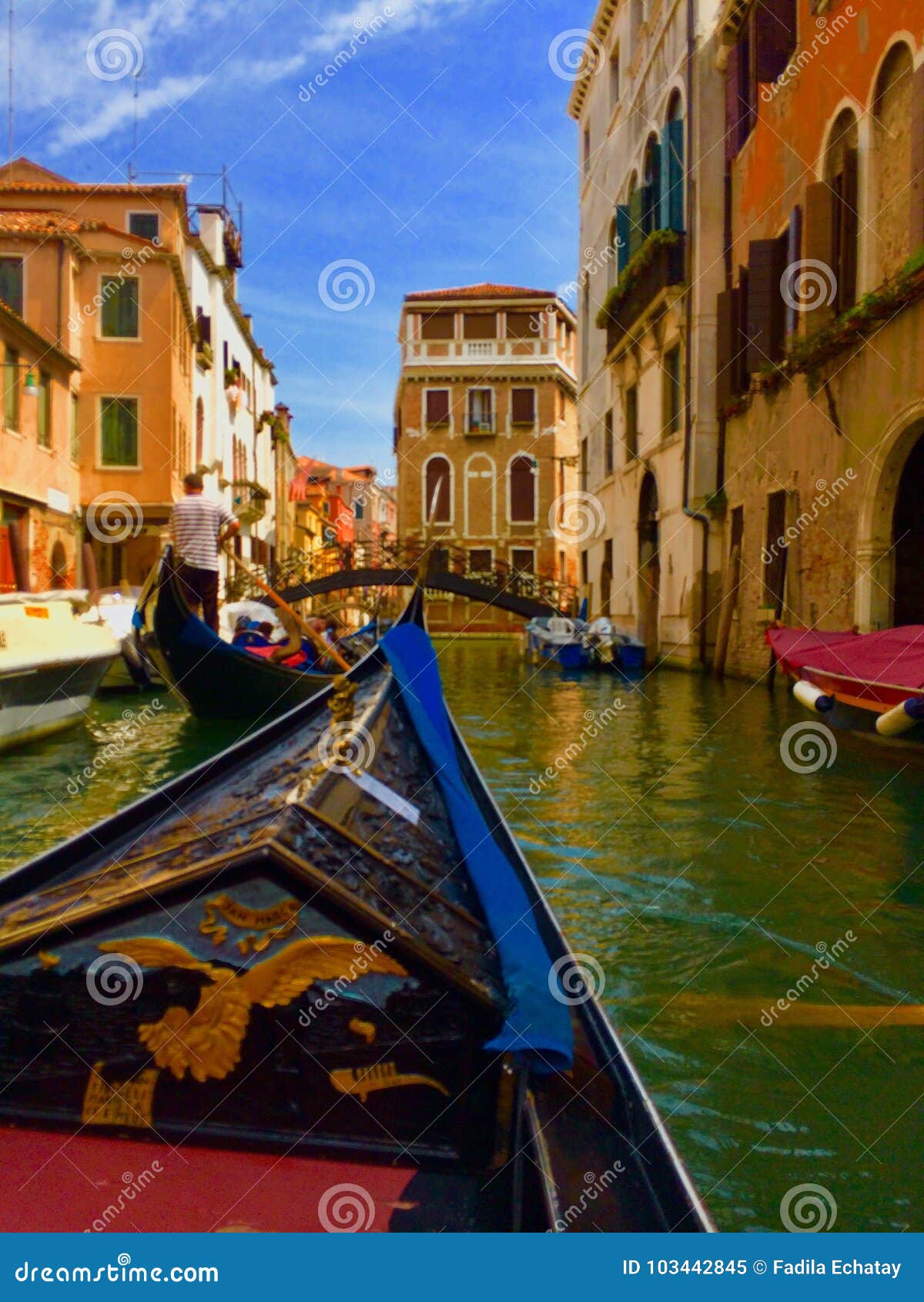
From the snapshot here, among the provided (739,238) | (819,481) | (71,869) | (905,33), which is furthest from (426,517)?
(71,869)

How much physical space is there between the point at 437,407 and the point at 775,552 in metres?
18.3

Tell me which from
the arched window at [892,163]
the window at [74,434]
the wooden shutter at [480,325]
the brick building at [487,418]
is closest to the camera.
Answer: the arched window at [892,163]

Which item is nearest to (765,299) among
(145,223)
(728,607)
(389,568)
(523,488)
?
(728,607)

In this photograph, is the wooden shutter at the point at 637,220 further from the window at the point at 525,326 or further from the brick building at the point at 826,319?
the window at the point at 525,326

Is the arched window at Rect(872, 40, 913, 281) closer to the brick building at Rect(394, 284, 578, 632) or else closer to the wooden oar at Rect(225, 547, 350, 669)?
the wooden oar at Rect(225, 547, 350, 669)

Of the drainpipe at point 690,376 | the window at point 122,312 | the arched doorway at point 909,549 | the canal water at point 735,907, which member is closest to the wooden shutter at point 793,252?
the arched doorway at point 909,549

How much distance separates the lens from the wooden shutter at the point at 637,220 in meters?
13.0

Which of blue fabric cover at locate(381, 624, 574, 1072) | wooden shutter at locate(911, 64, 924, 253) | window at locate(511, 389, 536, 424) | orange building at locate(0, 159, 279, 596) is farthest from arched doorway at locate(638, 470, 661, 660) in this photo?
window at locate(511, 389, 536, 424)

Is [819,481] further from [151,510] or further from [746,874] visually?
[151,510]

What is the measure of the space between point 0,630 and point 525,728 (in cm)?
316

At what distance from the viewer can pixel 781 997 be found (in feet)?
7.83

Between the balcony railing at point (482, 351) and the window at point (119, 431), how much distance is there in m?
12.7

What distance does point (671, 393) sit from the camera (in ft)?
40.0
